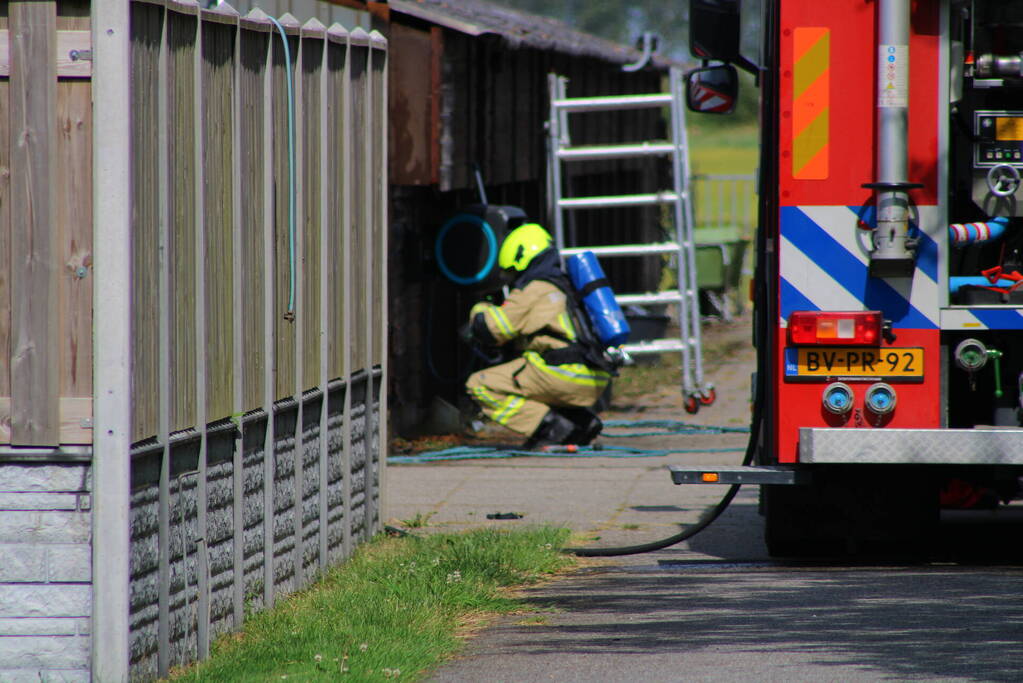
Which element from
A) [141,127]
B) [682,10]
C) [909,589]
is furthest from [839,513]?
[682,10]

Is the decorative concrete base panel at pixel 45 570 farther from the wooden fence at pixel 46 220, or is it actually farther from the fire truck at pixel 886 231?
the fire truck at pixel 886 231

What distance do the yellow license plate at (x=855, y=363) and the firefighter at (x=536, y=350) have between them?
4.25 m

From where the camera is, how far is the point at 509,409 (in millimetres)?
11078

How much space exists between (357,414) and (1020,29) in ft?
10.6

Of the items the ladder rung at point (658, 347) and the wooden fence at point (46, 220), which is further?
the ladder rung at point (658, 347)

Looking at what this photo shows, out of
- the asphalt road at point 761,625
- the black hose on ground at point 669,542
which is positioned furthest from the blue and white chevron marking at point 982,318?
the black hose on ground at point 669,542

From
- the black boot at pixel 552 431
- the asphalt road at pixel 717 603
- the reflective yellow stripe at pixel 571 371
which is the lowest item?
the asphalt road at pixel 717 603

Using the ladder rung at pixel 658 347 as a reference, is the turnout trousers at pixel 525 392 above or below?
below

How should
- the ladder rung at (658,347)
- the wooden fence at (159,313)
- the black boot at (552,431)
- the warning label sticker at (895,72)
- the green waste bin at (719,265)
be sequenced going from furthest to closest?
the green waste bin at (719,265)
the ladder rung at (658,347)
the black boot at (552,431)
the warning label sticker at (895,72)
the wooden fence at (159,313)

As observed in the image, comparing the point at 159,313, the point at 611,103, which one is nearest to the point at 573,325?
the point at 611,103

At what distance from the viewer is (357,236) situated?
7.57m

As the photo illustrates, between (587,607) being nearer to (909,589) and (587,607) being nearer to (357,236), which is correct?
(909,589)

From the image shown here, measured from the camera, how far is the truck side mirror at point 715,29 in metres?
6.86

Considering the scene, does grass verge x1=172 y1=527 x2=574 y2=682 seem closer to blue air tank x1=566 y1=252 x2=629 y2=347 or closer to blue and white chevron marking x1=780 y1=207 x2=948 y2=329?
blue and white chevron marking x1=780 y1=207 x2=948 y2=329
